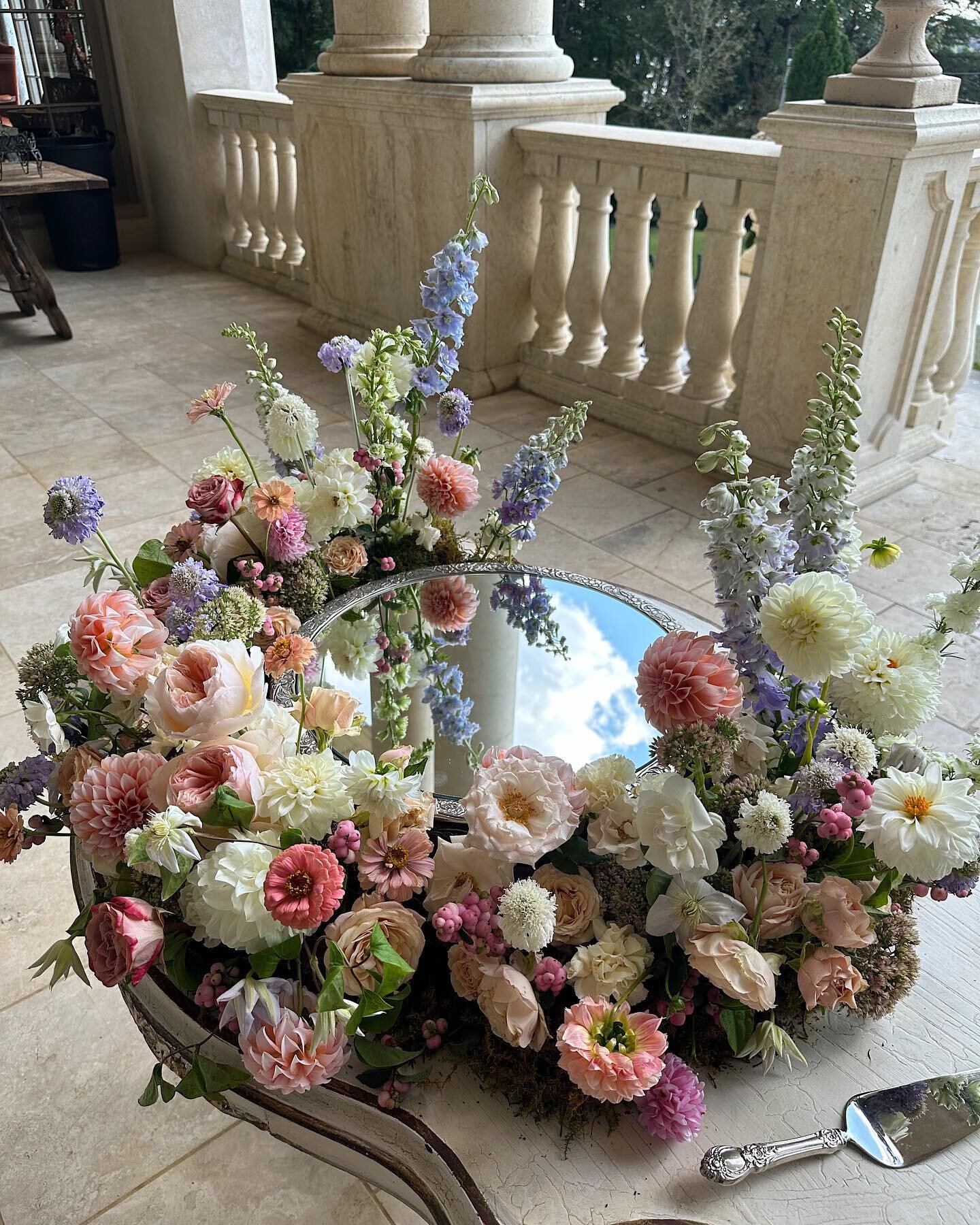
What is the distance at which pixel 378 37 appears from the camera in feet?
13.6

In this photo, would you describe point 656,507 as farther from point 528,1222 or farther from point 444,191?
point 528,1222

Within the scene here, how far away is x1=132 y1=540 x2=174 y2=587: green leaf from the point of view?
1294 mm

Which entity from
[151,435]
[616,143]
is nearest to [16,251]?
[151,435]

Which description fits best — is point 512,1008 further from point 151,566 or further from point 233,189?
point 233,189

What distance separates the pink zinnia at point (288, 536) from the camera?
1241 mm

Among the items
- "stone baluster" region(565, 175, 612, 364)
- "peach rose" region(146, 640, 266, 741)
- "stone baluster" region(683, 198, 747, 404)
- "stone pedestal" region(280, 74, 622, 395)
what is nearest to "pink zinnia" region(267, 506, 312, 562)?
"peach rose" region(146, 640, 266, 741)

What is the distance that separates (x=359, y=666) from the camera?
1340 millimetres

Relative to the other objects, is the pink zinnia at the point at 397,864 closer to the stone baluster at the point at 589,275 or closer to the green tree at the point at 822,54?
the stone baluster at the point at 589,275

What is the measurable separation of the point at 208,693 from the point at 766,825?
453mm

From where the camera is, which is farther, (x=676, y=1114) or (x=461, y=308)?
(x=461, y=308)

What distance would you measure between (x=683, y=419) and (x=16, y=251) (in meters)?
3.66

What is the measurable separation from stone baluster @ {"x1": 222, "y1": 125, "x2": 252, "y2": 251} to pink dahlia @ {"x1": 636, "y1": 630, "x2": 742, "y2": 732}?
604cm

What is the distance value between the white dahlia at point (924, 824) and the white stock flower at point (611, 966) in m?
0.21

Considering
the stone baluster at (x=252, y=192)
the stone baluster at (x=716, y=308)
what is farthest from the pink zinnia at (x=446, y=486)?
the stone baluster at (x=252, y=192)
